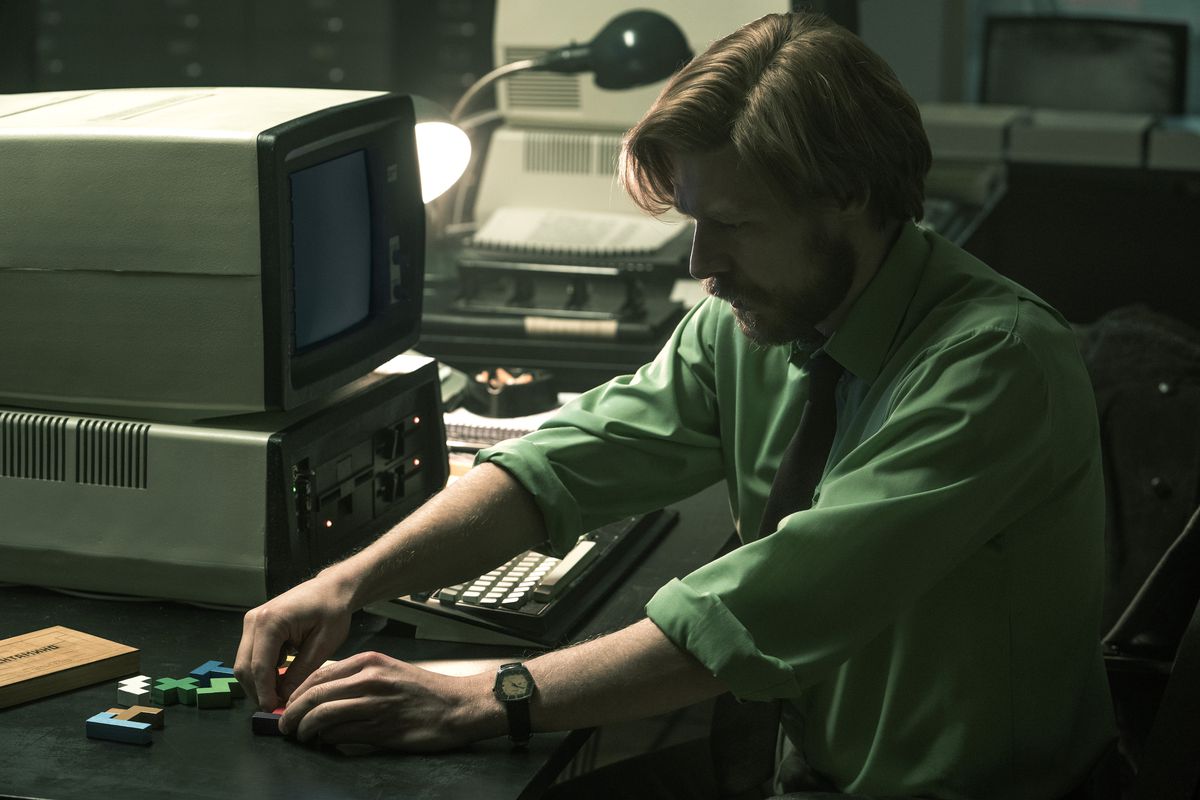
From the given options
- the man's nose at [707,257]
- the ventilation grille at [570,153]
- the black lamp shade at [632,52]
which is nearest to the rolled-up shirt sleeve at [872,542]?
the man's nose at [707,257]

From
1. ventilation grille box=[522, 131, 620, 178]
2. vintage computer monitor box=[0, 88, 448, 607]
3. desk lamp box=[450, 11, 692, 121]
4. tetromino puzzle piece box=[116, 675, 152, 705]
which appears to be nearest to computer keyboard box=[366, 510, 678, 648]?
vintage computer monitor box=[0, 88, 448, 607]

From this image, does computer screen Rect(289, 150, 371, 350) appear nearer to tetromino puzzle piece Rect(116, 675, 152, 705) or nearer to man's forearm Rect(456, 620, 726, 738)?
tetromino puzzle piece Rect(116, 675, 152, 705)

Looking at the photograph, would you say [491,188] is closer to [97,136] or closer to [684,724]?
[684,724]

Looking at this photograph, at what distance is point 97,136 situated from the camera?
4.36 feet

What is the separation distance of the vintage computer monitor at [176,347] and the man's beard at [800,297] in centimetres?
41

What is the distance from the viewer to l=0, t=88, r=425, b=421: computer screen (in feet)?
4.31

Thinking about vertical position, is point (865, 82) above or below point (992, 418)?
above

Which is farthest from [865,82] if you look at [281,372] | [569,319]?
[569,319]

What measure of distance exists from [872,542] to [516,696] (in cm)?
30

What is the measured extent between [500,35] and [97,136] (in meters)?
1.52

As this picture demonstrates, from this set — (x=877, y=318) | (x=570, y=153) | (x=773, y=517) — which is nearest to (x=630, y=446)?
(x=773, y=517)

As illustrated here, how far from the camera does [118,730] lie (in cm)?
112

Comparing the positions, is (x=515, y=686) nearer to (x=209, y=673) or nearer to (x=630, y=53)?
(x=209, y=673)

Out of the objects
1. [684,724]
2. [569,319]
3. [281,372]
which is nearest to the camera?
[281,372]
